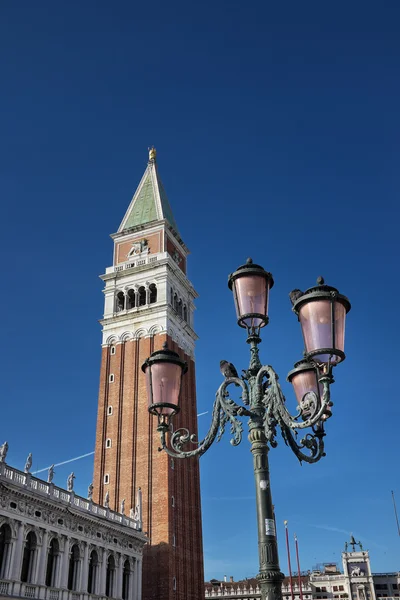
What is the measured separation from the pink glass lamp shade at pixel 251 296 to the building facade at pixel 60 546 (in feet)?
63.9

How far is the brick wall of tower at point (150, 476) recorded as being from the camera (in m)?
39.7

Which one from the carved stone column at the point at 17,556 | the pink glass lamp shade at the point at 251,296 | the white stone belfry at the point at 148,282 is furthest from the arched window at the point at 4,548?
the white stone belfry at the point at 148,282

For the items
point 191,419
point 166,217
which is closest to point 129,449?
point 191,419

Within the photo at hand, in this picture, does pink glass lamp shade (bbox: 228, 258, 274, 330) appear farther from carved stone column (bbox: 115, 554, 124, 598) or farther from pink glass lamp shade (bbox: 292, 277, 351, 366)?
carved stone column (bbox: 115, 554, 124, 598)

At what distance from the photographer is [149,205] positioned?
56.3 meters

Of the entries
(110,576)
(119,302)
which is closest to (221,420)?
(110,576)

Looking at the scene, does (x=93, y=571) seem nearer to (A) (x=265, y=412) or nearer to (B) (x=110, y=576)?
(B) (x=110, y=576)

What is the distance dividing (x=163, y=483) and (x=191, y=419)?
8.86 m

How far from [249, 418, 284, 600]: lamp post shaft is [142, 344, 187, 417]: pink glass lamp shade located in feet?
4.60

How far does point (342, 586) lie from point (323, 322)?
7685 centimetres

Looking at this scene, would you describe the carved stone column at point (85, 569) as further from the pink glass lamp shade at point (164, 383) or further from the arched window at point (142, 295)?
the pink glass lamp shade at point (164, 383)

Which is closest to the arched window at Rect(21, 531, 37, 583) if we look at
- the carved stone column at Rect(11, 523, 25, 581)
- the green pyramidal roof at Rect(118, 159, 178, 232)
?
the carved stone column at Rect(11, 523, 25, 581)

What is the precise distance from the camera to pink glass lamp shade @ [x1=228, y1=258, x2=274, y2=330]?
Answer: 9891 millimetres

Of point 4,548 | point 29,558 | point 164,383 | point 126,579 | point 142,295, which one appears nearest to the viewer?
point 164,383
